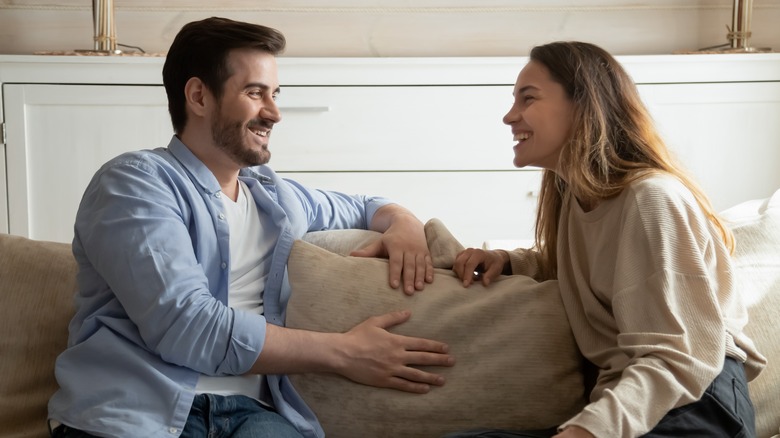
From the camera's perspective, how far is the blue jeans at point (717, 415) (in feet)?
4.53

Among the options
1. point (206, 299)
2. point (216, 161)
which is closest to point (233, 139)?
point (216, 161)

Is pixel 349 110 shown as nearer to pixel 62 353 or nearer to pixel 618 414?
pixel 62 353

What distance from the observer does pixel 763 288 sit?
175 centimetres

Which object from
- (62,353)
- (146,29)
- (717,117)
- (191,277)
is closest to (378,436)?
(191,277)

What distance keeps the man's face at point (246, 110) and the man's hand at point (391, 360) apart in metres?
0.41

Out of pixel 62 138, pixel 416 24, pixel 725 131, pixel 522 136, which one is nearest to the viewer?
pixel 522 136

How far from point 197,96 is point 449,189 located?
Answer: 1366 mm

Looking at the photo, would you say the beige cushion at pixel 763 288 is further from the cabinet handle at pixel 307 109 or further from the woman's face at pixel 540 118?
the cabinet handle at pixel 307 109

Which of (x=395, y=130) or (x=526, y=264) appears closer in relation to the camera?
(x=526, y=264)

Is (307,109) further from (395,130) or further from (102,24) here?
(102,24)

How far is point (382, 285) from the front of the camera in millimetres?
1661

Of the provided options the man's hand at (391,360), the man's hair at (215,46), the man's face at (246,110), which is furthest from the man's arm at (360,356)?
the man's hair at (215,46)

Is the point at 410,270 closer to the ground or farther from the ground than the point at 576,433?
farther from the ground

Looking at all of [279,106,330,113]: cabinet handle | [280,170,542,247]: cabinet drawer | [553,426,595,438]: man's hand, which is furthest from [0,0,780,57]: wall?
[553,426,595,438]: man's hand
